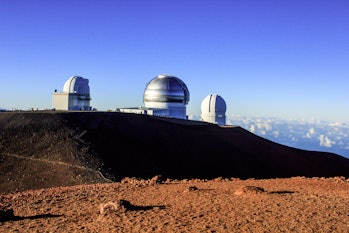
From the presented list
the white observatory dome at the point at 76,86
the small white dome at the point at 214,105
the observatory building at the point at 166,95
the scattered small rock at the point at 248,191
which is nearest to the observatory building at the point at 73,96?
the white observatory dome at the point at 76,86

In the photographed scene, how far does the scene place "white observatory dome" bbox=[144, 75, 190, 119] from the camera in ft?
152

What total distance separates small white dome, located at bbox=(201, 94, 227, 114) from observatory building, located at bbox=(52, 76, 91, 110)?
1601 cm

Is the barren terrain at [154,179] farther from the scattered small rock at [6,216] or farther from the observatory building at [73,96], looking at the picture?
the observatory building at [73,96]

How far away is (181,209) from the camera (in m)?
9.64

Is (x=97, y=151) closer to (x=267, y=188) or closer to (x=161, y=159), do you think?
(x=161, y=159)

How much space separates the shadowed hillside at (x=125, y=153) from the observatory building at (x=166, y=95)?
1356 cm

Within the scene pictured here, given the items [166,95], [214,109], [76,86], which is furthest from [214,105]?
[76,86]

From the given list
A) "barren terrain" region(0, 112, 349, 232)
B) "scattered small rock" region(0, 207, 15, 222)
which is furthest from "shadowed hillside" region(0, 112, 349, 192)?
"scattered small rock" region(0, 207, 15, 222)

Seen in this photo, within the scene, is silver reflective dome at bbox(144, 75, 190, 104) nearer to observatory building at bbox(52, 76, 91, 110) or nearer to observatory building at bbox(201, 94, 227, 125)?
observatory building at bbox(201, 94, 227, 125)

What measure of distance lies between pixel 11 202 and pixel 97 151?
10.1 meters

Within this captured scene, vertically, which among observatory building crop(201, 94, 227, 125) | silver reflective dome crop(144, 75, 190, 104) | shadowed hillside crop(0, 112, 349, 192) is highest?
silver reflective dome crop(144, 75, 190, 104)

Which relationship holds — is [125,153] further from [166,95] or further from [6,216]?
[166,95]

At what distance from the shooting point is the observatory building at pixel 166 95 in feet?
152

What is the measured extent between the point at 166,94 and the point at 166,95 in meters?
0.12
